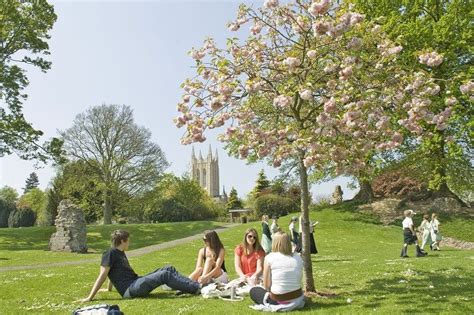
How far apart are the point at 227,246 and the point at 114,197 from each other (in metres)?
25.8

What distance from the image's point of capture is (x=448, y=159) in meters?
32.7

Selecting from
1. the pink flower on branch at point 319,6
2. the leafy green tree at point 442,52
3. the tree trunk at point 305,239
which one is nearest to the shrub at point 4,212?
the leafy green tree at point 442,52

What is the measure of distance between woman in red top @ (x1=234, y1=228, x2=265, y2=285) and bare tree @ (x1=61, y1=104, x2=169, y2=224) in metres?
42.9

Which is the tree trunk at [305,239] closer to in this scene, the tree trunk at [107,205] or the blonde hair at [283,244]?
the blonde hair at [283,244]

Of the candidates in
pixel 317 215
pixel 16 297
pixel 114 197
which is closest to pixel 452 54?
pixel 317 215

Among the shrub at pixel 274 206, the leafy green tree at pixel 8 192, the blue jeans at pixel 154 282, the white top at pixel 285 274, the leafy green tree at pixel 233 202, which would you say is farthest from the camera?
the leafy green tree at pixel 8 192

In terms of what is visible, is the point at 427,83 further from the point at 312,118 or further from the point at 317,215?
the point at 317,215

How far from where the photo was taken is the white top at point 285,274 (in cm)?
844

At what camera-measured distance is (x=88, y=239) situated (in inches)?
1443

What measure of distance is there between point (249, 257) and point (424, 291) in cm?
423

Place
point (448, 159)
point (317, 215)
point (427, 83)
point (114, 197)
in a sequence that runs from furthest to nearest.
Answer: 1. point (114, 197)
2. point (317, 215)
3. point (448, 159)
4. point (427, 83)

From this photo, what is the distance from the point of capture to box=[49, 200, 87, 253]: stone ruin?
29672 mm

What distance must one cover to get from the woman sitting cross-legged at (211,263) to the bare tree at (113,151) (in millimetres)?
42348

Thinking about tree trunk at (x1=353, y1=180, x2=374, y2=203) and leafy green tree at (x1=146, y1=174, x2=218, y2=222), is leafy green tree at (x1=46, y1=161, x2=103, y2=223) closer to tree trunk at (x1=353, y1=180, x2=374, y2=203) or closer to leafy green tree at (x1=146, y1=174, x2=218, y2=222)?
leafy green tree at (x1=146, y1=174, x2=218, y2=222)
